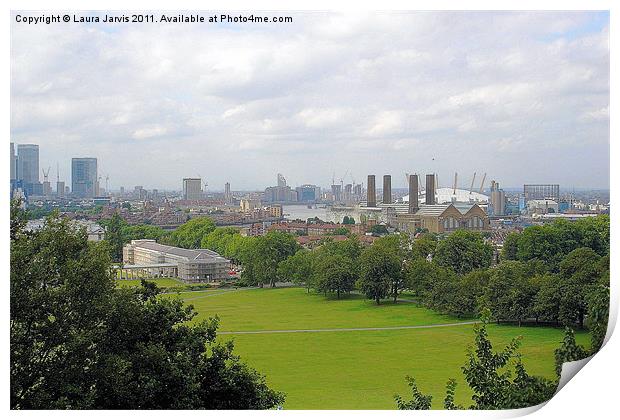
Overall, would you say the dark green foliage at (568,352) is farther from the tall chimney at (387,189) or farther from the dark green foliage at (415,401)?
the tall chimney at (387,189)

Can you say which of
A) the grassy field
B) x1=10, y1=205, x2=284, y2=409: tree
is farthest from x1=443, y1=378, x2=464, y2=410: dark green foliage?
x1=10, y1=205, x2=284, y2=409: tree

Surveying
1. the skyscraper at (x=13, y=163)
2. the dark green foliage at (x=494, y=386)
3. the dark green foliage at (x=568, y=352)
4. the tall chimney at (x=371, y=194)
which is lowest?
the dark green foliage at (x=494, y=386)

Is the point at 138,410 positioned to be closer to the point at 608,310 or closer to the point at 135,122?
the point at 135,122

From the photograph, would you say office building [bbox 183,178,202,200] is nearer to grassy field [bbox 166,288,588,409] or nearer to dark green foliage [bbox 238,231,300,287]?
dark green foliage [bbox 238,231,300,287]

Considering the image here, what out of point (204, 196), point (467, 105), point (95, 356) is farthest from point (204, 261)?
point (467, 105)

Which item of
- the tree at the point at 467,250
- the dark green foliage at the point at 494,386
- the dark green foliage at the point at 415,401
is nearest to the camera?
the dark green foliage at the point at 494,386

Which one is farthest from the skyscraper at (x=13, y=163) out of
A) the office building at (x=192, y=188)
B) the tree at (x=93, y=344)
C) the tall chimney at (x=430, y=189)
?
the tall chimney at (x=430, y=189)

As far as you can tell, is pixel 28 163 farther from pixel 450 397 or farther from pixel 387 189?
pixel 450 397
